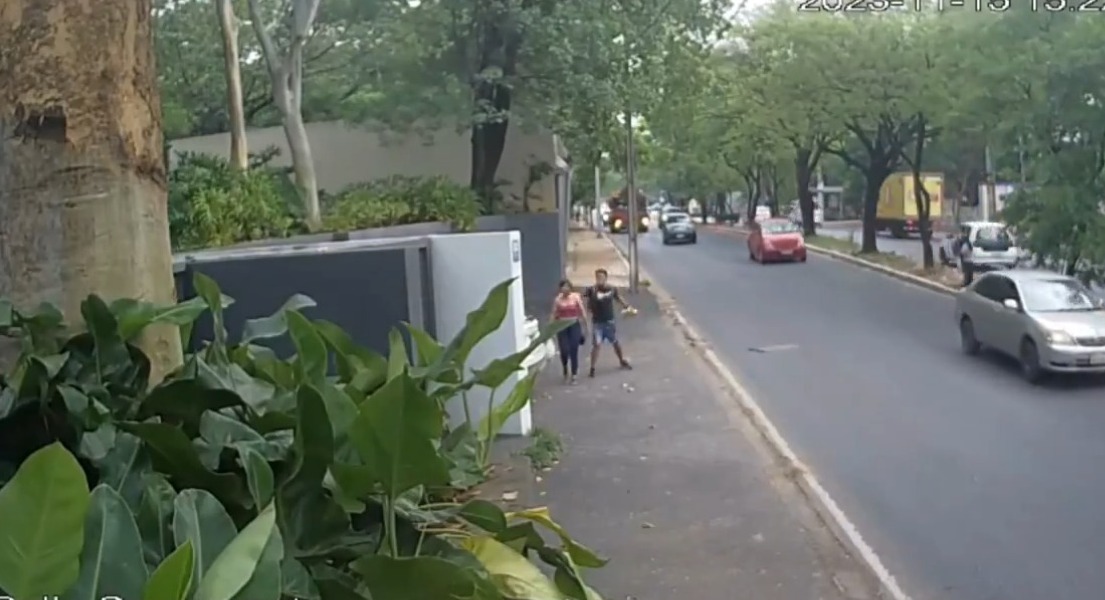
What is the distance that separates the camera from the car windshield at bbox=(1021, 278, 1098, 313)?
16.7 meters

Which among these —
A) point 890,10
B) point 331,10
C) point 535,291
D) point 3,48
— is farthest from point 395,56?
point 3,48

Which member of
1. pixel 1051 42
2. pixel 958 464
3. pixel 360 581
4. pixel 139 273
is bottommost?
pixel 958 464

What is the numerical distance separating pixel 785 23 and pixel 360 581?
35837mm

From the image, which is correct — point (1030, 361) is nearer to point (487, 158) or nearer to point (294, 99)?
point (294, 99)

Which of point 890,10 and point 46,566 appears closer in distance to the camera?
point 46,566

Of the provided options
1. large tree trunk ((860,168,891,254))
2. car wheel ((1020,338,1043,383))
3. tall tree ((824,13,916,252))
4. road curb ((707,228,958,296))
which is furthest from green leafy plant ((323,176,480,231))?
large tree trunk ((860,168,891,254))

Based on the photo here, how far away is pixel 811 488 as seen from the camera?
10500 millimetres

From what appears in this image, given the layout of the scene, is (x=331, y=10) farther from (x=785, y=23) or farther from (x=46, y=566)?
(x=46, y=566)

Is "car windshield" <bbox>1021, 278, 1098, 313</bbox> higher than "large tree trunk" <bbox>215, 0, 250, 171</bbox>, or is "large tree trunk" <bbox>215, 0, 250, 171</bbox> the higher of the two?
"large tree trunk" <bbox>215, 0, 250, 171</bbox>

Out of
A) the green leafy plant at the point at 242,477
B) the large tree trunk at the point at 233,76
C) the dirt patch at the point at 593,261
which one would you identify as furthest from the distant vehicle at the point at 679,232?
the green leafy plant at the point at 242,477

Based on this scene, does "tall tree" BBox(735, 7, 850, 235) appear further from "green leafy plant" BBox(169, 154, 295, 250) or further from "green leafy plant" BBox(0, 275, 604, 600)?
"green leafy plant" BBox(0, 275, 604, 600)

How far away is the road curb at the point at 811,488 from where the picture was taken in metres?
8.24

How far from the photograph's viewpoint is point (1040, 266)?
2273 cm

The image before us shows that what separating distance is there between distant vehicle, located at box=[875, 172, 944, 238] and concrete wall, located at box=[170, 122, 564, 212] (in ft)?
94.7
